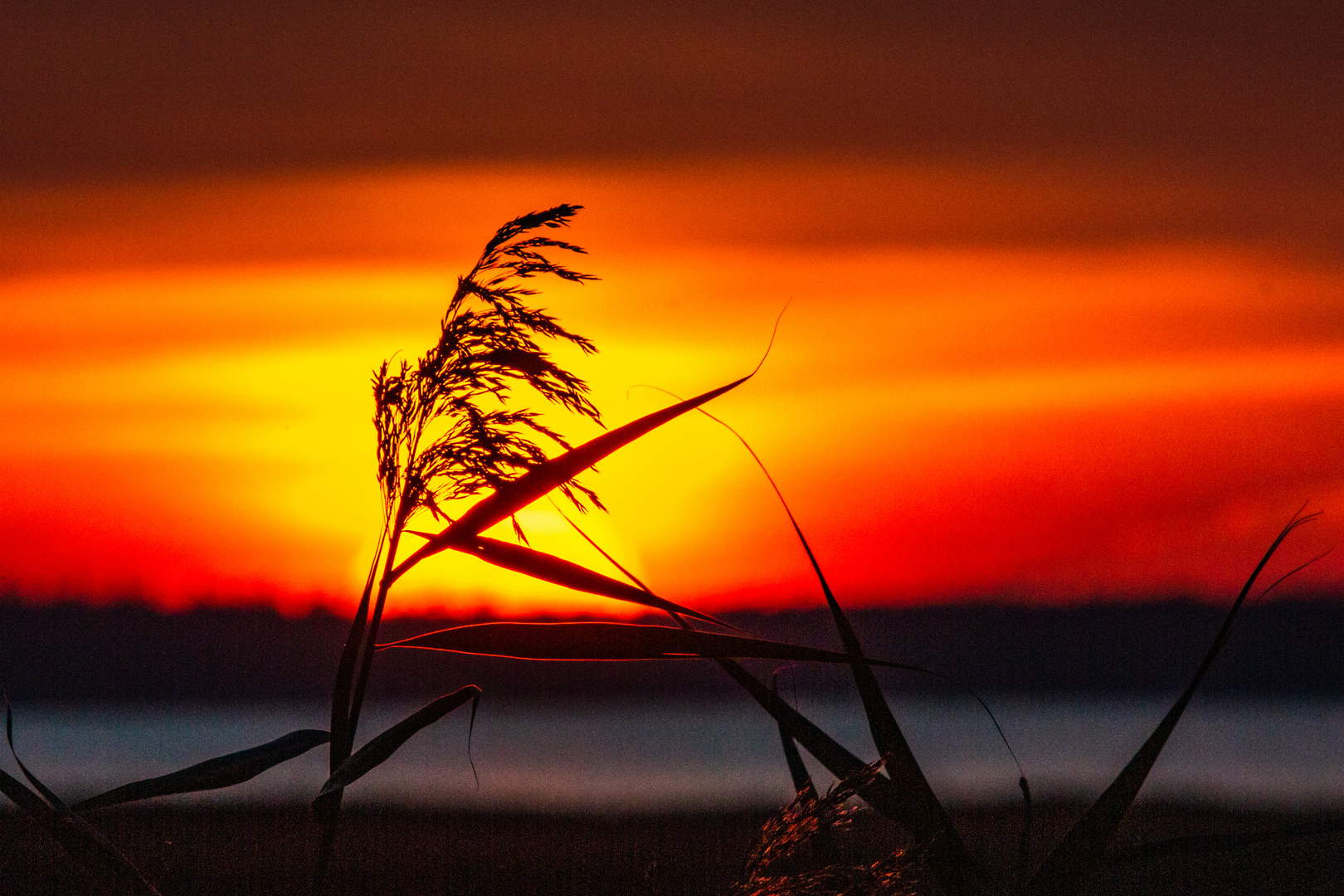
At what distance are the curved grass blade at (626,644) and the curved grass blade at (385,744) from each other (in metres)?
0.15

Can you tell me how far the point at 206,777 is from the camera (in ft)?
5.15

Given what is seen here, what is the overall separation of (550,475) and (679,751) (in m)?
13.9

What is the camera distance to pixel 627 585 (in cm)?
157

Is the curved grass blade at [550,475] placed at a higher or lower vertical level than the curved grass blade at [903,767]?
higher

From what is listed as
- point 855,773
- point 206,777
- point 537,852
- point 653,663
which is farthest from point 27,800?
point 653,663

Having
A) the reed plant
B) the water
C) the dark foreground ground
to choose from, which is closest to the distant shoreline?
the water

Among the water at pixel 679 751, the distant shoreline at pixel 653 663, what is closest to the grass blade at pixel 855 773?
the water at pixel 679 751

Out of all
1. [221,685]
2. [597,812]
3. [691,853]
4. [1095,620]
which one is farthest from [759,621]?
[691,853]

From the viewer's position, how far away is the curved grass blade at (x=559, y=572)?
155cm

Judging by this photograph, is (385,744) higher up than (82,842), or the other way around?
(385,744)

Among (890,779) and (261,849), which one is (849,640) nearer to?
(890,779)

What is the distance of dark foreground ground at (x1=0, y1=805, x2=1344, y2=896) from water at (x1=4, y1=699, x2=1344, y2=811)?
0.82 metres

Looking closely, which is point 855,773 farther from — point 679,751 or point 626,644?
point 679,751

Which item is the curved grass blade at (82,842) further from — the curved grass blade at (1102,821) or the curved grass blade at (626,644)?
the curved grass blade at (1102,821)
